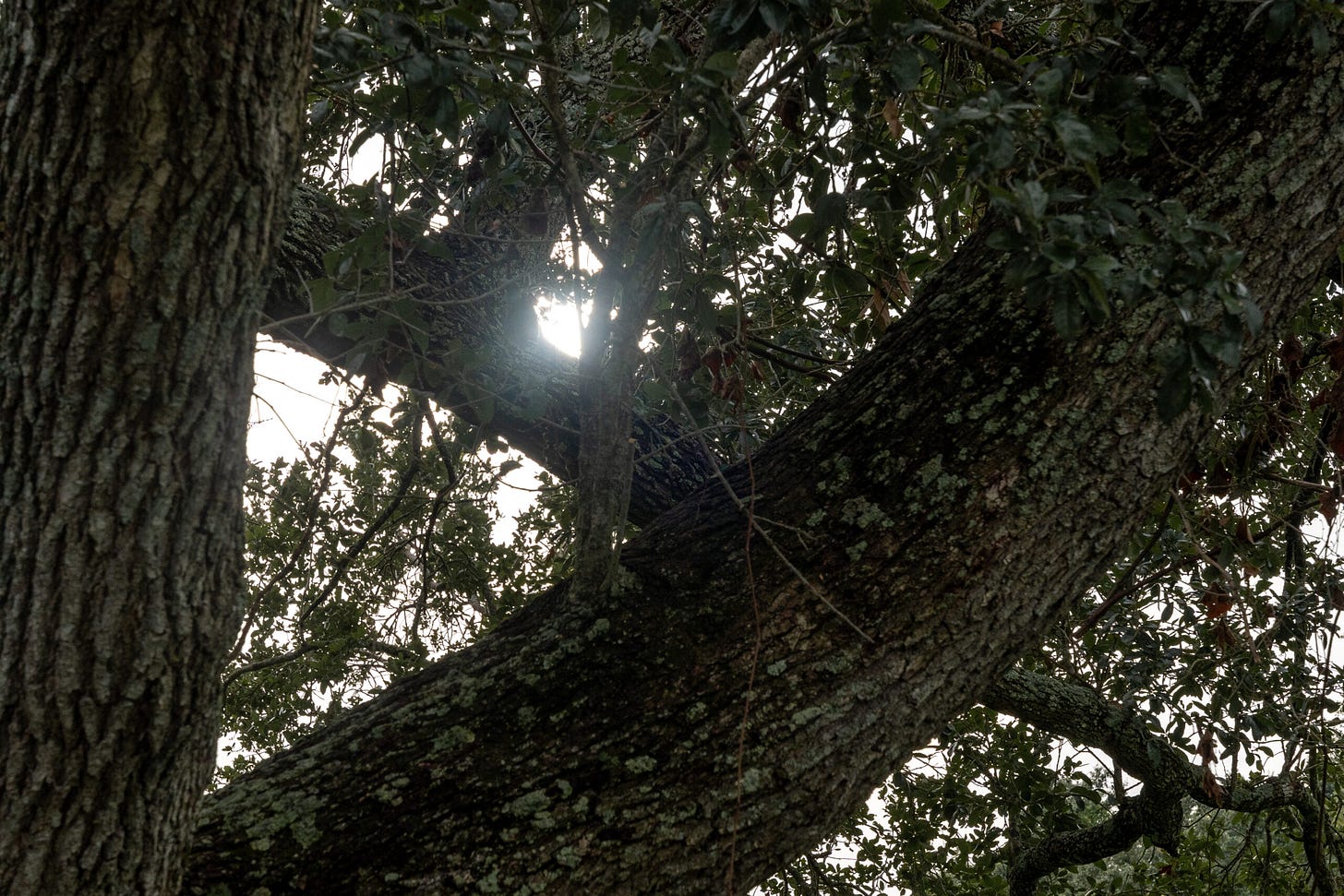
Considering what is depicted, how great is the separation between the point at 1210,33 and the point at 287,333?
2161 mm

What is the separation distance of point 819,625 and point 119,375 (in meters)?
1.12

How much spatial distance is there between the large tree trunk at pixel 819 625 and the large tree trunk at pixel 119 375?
37cm

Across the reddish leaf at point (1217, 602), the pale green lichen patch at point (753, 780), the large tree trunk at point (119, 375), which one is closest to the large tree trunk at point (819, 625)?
the pale green lichen patch at point (753, 780)

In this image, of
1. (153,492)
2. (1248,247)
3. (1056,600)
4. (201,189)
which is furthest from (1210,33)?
(153,492)

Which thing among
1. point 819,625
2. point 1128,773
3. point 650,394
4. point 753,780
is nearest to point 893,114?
point 650,394

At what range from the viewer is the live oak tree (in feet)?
3.93

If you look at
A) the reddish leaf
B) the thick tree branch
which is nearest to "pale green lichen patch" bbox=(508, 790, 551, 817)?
the reddish leaf

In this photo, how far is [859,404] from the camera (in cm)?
197

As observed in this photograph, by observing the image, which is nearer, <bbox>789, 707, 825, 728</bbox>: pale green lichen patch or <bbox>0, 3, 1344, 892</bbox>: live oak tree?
<bbox>0, 3, 1344, 892</bbox>: live oak tree

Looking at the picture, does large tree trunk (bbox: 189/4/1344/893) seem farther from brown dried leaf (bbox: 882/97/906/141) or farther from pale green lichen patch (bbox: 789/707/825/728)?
brown dried leaf (bbox: 882/97/906/141)

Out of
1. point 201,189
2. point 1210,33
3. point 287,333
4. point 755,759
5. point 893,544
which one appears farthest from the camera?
point 287,333

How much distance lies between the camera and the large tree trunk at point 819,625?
1550 mm

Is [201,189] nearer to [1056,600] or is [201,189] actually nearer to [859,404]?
[859,404]

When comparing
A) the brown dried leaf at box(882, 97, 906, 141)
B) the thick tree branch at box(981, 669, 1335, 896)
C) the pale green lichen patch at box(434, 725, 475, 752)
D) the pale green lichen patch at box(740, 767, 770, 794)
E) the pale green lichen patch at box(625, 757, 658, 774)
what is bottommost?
the pale green lichen patch at box(740, 767, 770, 794)
